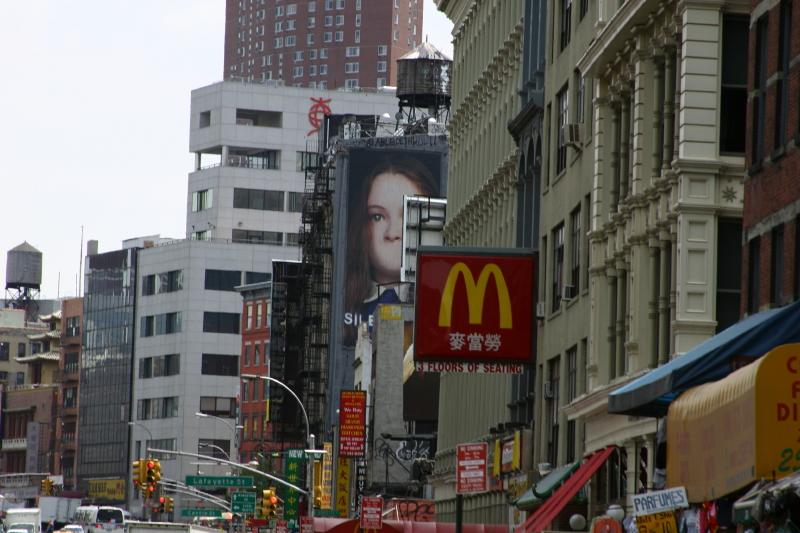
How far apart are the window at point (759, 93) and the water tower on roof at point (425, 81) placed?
105278mm

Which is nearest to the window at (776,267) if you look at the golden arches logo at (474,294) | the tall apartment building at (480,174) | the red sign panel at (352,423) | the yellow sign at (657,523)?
the yellow sign at (657,523)

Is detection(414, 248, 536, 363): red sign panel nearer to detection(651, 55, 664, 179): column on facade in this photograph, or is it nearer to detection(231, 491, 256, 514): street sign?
detection(651, 55, 664, 179): column on facade

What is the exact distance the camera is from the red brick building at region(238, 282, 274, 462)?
580ft

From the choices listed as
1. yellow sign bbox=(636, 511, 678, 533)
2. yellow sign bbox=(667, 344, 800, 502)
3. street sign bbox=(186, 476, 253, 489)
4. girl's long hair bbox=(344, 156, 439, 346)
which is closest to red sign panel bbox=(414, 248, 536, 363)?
yellow sign bbox=(667, 344, 800, 502)

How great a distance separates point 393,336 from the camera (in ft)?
341

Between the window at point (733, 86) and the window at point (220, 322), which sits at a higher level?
the window at point (220, 322)

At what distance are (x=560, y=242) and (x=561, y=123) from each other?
3.01m

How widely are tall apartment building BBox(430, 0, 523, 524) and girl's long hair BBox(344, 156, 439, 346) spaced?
56255 millimetres

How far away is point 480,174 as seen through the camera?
66.1m

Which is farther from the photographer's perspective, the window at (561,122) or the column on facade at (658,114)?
the window at (561,122)

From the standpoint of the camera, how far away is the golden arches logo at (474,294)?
176ft

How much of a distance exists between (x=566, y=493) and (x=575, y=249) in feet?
26.5

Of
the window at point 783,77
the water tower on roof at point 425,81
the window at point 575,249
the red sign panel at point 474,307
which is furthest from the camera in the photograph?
the water tower on roof at point 425,81

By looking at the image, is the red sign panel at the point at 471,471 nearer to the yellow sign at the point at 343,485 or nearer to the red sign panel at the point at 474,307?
the red sign panel at the point at 474,307
